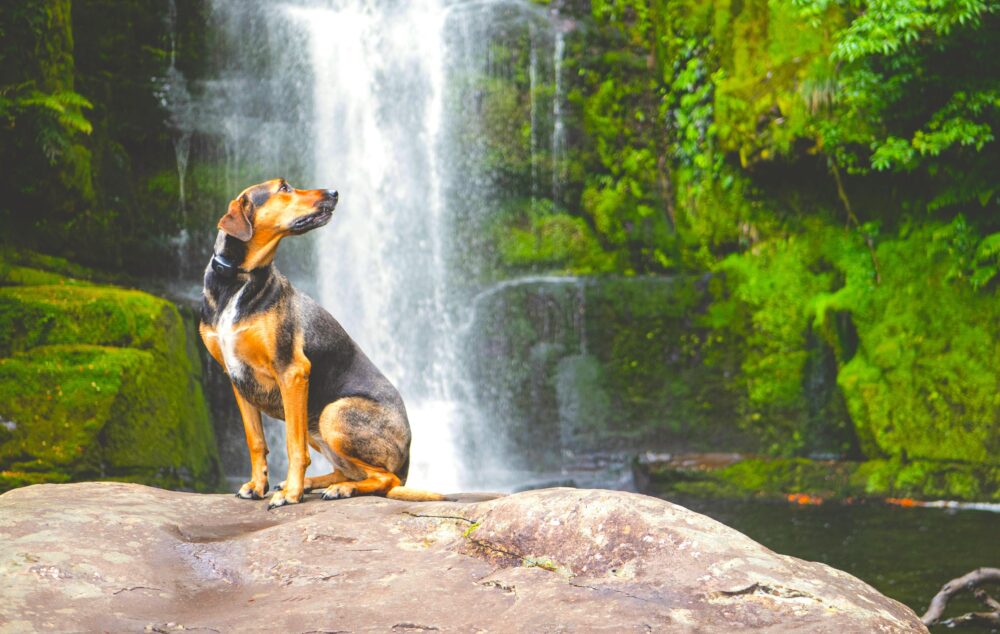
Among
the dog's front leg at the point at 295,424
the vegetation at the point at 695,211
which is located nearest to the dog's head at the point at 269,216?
the dog's front leg at the point at 295,424

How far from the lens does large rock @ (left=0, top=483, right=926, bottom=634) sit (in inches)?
122

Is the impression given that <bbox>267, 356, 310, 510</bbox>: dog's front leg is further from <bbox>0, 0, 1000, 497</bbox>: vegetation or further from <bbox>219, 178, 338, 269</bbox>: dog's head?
<bbox>0, 0, 1000, 497</bbox>: vegetation

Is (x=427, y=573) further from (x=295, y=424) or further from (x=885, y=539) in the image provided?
(x=885, y=539)

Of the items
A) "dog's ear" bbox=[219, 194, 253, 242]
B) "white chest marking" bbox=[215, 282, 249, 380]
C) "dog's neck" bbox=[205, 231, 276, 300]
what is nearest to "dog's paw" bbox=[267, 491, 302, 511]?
"white chest marking" bbox=[215, 282, 249, 380]

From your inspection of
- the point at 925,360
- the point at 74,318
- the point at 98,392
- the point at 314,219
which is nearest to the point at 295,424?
the point at 314,219

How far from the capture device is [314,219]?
4.61 metres

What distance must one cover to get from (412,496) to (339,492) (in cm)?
38

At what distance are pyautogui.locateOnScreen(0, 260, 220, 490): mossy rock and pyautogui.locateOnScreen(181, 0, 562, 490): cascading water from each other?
14.9 feet

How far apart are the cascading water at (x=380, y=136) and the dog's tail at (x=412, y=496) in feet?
30.6

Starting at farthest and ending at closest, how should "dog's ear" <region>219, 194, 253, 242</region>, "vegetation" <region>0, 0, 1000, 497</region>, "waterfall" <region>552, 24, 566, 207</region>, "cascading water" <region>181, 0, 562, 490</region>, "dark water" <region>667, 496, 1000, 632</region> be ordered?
"waterfall" <region>552, 24, 566, 207</region>
"cascading water" <region>181, 0, 562, 490</region>
"vegetation" <region>0, 0, 1000, 497</region>
"dark water" <region>667, 496, 1000, 632</region>
"dog's ear" <region>219, 194, 253, 242</region>

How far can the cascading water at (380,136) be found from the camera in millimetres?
14641

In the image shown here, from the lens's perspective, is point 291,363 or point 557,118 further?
point 557,118

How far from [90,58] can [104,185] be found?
2.03 meters

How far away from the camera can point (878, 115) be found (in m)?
11.9
